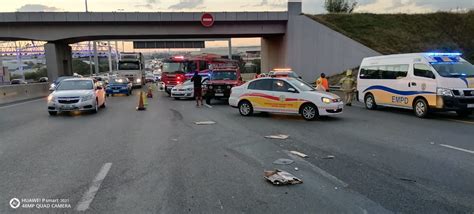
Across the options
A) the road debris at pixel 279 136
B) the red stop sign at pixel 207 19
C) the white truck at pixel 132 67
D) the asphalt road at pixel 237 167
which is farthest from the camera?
the white truck at pixel 132 67

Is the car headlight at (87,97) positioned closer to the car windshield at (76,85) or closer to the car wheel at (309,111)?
the car windshield at (76,85)

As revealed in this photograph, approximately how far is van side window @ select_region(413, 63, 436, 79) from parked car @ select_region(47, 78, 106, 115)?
12.5m

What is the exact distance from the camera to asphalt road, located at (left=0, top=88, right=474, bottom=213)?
538 cm

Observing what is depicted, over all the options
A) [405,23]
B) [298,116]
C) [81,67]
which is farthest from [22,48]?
[298,116]

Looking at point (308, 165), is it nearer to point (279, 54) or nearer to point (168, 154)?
point (168, 154)

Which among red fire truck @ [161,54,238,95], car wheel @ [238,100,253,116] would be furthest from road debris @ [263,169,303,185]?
red fire truck @ [161,54,238,95]

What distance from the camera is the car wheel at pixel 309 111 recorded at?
14.1 meters

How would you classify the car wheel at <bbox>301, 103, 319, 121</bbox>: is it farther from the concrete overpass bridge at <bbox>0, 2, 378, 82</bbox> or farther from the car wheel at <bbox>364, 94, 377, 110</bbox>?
the concrete overpass bridge at <bbox>0, 2, 378, 82</bbox>

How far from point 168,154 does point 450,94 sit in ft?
32.7

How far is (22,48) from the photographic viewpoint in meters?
109

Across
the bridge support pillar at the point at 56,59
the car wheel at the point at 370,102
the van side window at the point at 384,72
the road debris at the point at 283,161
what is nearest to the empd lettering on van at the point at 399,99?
the van side window at the point at 384,72

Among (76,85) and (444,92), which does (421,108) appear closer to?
(444,92)

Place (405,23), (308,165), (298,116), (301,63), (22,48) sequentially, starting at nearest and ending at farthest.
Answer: (308,165), (298,116), (301,63), (405,23), (22,48)

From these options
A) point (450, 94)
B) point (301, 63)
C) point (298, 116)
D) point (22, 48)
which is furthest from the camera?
point (22, 48)
